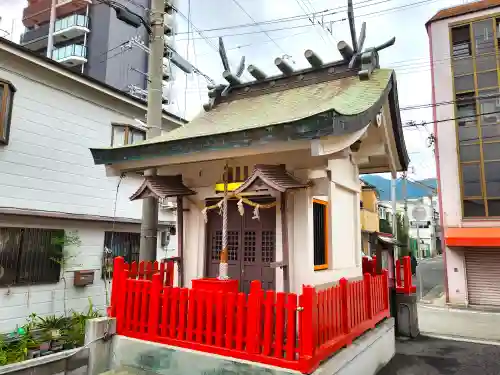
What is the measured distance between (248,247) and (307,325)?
9.03 feet

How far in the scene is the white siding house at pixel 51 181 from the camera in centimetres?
908

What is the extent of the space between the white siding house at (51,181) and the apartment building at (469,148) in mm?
14571

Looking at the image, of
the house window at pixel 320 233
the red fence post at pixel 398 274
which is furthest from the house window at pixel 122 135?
→ the red fence post at pixel 398 274

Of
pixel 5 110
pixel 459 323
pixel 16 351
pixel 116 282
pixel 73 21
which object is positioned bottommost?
pixel 459 323

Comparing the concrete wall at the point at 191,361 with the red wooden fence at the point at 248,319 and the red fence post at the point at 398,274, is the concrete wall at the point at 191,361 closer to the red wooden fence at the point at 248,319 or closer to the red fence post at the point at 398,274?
the red wooden fence at the point at 248,319

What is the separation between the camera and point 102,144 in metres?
11.8

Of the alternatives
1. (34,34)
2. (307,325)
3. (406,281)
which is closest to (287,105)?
(307,325)

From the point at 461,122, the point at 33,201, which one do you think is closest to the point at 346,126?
the point at 33,201

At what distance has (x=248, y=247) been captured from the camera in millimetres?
7266

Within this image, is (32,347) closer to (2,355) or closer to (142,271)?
(2,355)

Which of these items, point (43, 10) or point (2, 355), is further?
point (43, 10)

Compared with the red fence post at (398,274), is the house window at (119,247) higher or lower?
higher

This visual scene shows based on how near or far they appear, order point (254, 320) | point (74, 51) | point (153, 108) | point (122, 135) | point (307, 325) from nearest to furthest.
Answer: point (307, 325) → point (254, 320) → point (153, 108) → point (122, 135) → point (74, 51)

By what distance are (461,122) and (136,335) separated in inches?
710
